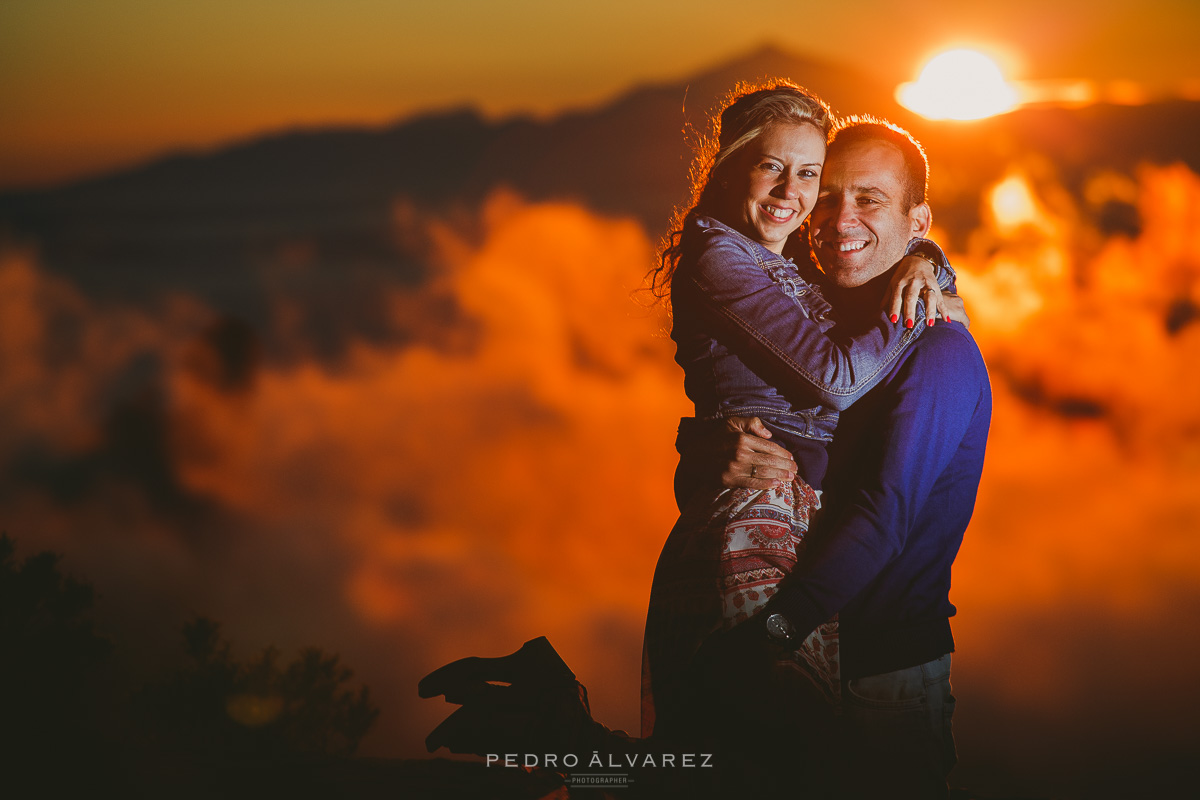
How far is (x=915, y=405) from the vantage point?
109 inches

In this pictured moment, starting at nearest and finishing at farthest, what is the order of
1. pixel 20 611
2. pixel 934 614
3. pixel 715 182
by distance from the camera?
pixel 934 614 → pixel 715 182 → pixel 20 611

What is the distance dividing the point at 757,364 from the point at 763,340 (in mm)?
101

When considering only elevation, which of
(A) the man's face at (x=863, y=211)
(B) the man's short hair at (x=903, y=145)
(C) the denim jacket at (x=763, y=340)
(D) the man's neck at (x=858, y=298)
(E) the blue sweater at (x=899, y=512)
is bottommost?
(E) the blue sweater at (x=899, y=512)

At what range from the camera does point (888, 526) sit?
275 cm

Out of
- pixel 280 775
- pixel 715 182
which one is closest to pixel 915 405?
pixel 715 182

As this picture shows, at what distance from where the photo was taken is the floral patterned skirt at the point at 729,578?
9.04 ft

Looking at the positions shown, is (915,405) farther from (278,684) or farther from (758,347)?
(278,684)

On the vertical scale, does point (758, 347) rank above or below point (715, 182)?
below

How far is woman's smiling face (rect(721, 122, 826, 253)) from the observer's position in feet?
9.68

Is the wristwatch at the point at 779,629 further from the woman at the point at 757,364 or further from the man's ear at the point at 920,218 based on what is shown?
the man's ear at the point at 920,218

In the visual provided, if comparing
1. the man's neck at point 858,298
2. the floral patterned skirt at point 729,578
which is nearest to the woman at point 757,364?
the floral patterned skirt at point 729,578

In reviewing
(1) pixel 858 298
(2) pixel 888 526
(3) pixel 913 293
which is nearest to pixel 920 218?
(1) pixel 858 298

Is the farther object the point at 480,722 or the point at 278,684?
the point at 278,684

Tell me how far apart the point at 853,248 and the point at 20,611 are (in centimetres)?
934
